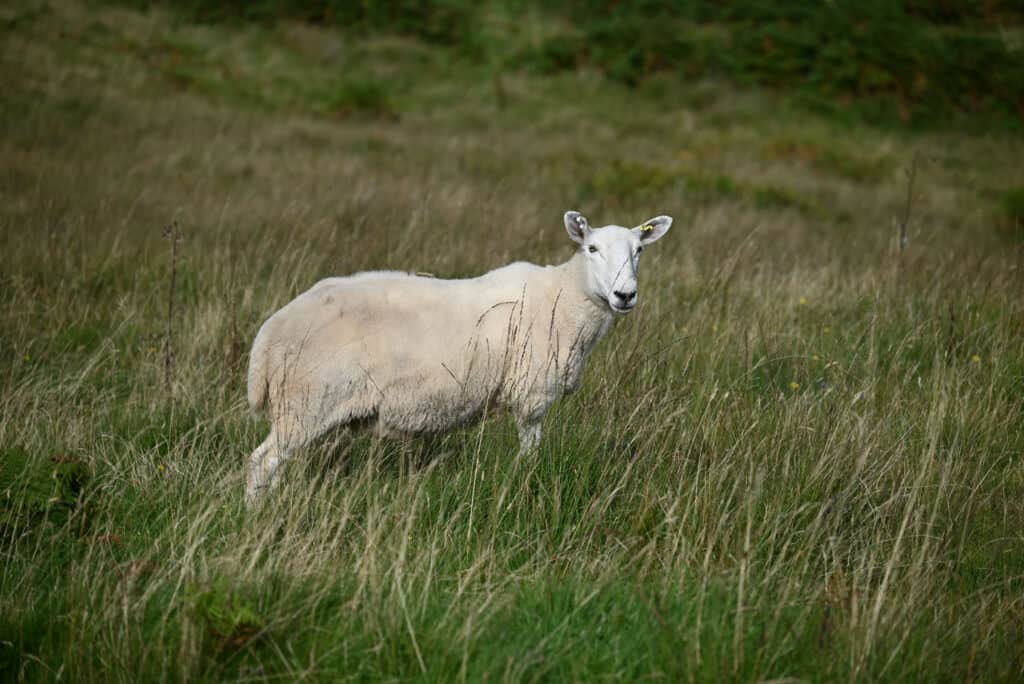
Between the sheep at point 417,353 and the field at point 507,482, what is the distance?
16 centimetres

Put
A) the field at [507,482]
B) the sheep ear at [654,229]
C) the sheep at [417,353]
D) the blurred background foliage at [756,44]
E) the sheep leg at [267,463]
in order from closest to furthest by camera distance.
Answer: the field at [507,482]
the sheep leg at [267,463]
the sheep at [417,353]
the sheep ear at [654,229]
the blurred background foliage at [756,44]

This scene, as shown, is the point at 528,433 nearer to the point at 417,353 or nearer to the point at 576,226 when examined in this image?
the point at 417,353

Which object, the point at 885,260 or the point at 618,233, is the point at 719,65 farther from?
the point at 618,233

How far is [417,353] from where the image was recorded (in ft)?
12.7

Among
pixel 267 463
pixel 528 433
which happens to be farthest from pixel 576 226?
pixel 267 463

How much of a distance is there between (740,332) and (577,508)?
101 inches

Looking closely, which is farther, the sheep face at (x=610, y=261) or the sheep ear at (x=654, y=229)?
the sheep ear at (x=654, y=229)

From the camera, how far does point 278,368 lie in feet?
12.4

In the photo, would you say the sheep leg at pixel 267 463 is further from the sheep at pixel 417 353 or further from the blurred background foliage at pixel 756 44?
the blurred background foliage at pixel 756 44

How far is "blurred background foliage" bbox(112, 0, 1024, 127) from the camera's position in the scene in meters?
23.1

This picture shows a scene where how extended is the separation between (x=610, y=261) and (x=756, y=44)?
22.8 meters

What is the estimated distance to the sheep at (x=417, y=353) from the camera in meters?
3.76

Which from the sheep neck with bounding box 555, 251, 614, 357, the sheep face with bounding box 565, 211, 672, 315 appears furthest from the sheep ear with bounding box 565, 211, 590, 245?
the sheep neck with bounding box 555, 251, 614, 357

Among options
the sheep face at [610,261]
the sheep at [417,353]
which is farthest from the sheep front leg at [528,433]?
the sheep face at [610,261]
